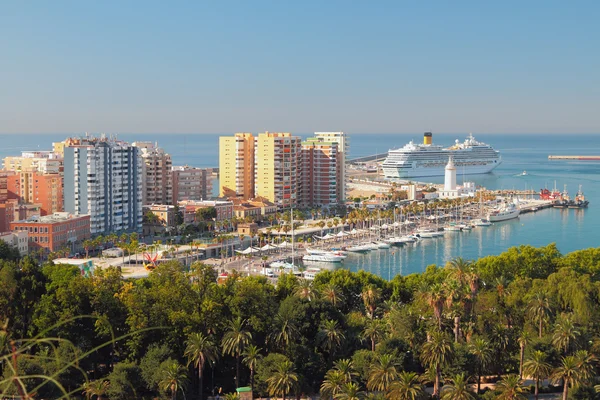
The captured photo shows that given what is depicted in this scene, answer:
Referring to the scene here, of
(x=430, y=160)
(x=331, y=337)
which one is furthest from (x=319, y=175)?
(x=331, y=337)

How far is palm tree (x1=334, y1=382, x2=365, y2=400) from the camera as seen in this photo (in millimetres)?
9305

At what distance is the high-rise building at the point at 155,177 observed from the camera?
110ft

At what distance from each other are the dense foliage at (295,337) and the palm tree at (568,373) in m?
0.02

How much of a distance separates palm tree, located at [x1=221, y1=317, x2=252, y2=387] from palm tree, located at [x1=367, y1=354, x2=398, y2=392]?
178 cm

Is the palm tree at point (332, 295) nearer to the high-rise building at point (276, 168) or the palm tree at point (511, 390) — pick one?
the palm tree at point (511, 390)

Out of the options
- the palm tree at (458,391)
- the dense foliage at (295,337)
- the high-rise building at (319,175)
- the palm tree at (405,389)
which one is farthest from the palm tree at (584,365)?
the high-rise building at (319,175)

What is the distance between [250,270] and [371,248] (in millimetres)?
6727

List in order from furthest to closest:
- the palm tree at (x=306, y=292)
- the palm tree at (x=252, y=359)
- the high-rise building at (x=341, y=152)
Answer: the high-rise building at (x=341, y=152) < the palm tree at (x=306, y=292) < the palm tree at (x=252, y=359)

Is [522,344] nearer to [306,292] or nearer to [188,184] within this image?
[306,292]

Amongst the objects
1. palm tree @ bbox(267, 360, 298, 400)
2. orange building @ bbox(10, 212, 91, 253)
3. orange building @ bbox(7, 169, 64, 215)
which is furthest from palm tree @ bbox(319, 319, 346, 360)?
orange building @ bbox(7, 169, 64, 215)

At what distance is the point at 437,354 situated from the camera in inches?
403

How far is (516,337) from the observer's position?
11664mm

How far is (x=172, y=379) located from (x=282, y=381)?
137 cm

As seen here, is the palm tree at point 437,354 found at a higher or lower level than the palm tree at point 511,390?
higher
